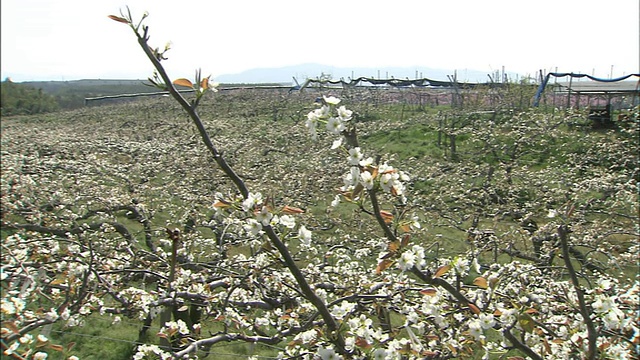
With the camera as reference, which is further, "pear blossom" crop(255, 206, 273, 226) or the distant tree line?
the distant tree line

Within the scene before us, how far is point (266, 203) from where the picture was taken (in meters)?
2.06

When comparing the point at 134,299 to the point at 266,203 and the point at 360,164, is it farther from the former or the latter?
the point at 360,164

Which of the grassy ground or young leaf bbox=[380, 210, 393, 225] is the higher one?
young leaf bbox=[380, 210, 393, 225]

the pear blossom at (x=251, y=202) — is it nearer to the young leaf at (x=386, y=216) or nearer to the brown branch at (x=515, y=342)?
the young leaf at (x=386, y=216)

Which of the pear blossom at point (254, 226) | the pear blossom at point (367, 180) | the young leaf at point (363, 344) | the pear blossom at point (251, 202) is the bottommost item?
the young leaf at point (363, 344)

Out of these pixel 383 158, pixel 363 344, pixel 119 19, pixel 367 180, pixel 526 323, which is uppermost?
pixel 119 19

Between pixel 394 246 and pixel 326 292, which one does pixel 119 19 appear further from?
pixel 326 292

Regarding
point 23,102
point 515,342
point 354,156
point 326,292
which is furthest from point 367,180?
point 23,102

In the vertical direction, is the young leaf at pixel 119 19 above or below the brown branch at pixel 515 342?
above

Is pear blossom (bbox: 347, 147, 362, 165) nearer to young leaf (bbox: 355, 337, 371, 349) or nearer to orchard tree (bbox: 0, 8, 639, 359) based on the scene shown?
orchard tree (bbox: 0, 8, 639, 359)

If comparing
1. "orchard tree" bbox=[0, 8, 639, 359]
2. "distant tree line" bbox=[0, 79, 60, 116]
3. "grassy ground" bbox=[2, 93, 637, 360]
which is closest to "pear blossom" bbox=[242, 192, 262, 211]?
"orchard tree" bbox=[0, 8, 639, 359]

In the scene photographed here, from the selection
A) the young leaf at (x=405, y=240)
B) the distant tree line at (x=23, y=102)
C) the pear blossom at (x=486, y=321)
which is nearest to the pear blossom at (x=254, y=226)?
the young leaf at (x=405, y=240)

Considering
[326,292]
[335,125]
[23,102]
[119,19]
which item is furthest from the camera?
[23,102]

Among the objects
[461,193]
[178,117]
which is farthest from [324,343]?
[178,117]
